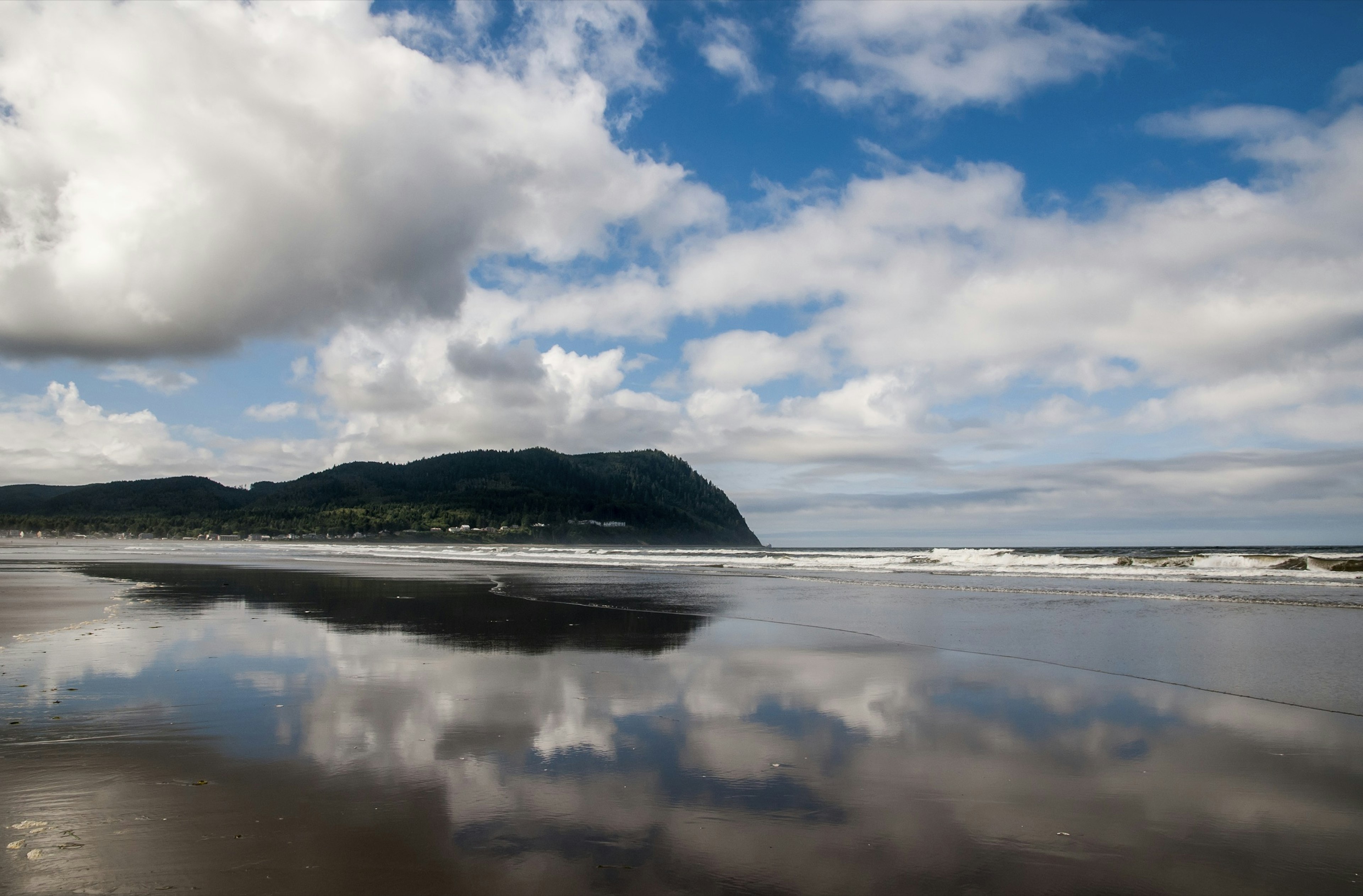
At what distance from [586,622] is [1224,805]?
13927 mm

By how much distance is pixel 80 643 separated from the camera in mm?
13234

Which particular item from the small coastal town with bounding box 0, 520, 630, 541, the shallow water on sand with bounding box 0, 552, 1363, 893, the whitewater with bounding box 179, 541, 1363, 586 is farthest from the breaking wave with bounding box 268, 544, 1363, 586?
the small coastal town with bounding box 0, 520, 630, 541

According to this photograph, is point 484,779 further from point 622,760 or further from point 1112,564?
point 1112,564

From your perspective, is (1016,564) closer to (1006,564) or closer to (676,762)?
(1006,564)

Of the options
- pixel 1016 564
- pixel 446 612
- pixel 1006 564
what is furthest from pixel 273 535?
pixel 446 612

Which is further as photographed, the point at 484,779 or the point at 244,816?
the point at 484,779

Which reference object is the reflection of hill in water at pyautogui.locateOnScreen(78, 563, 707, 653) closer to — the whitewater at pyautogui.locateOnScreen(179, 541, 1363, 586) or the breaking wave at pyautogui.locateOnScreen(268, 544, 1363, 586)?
the whitewater at pyautogui.locateOnScreen(179, 541, 1363, 586)

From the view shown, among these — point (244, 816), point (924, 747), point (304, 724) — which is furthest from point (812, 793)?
point (304, 724)

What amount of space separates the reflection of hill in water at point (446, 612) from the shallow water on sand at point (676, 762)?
14.9 inches

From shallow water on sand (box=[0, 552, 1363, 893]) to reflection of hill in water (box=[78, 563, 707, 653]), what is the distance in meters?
0.38

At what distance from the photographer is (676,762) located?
6.95m

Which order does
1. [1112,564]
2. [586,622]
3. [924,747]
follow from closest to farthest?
[924,747] < [586,622] < [1112,564]

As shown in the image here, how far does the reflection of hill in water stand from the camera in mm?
15203

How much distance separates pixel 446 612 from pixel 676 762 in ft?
48.0
